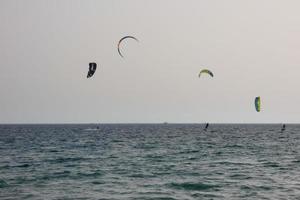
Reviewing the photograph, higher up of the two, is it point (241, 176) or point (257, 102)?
point (257, 102)

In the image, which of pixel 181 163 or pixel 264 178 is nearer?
pixel 264 178

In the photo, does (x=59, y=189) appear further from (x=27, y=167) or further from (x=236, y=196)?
(x=27, y=167)

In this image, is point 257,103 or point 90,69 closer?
point 90,69

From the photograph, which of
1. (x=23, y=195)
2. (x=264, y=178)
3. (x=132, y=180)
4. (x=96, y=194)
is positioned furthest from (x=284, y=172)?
(x=23, y=195)

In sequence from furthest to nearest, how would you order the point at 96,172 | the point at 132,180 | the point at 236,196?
1. the point at 96,172
2. the point at 132,180
3. the point at 236,196

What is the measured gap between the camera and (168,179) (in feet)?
95.0

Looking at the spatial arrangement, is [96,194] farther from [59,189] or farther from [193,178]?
[193,178]

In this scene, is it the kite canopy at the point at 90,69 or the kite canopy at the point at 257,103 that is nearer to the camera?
the kite canopy at the point at 90,69

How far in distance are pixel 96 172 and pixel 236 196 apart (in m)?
12.3

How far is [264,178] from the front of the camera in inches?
1158

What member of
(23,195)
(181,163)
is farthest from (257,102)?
(23,195)

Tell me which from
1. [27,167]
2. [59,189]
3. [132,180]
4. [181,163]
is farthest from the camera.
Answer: [181,163]

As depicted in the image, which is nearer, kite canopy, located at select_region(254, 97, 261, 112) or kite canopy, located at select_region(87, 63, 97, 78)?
kite canopy, located at select_region(87, 63, 97, 78)

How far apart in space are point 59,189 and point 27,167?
12265 millimetres
